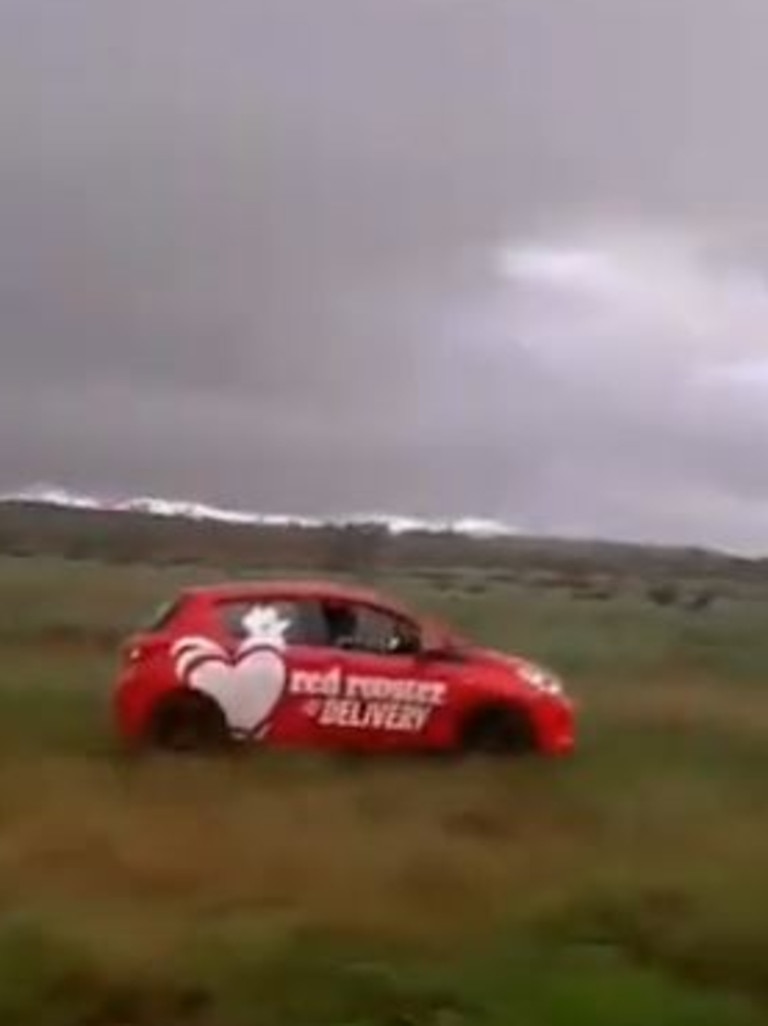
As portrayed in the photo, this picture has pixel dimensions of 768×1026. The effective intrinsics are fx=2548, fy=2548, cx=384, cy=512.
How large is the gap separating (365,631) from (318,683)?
637 mm

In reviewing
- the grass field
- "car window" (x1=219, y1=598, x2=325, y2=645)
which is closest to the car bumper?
the grass field

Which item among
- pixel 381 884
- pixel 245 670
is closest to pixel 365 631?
pixel 245 670

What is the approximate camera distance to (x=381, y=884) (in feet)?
45.4

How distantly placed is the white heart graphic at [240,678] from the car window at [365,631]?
1.76ft

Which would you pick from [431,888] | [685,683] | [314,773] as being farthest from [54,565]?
[431,888]

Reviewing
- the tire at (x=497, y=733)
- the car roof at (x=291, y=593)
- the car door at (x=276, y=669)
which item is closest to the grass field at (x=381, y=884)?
the tire at (x=497, y=733)

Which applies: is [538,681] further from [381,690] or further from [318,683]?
[318,683]

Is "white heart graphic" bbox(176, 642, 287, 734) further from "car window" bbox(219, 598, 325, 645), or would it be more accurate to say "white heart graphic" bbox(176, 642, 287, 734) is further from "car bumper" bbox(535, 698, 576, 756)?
"car bumper" bbox(535, 698, 576, 756)

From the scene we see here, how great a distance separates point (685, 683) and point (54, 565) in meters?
52.8

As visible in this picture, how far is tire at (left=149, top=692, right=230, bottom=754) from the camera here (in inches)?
816

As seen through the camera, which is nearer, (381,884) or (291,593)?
(381,884)

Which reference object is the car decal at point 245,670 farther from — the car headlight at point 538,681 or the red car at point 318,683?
the car headlight at point 538,681

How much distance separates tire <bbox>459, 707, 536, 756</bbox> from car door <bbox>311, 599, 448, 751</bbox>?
0.90 feet

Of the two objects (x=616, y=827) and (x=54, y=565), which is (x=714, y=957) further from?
(x=54, y=565)
